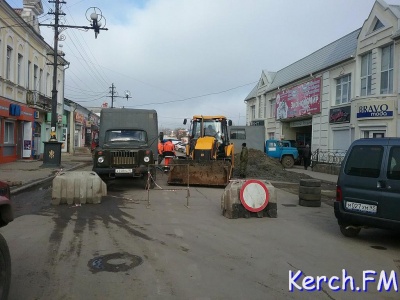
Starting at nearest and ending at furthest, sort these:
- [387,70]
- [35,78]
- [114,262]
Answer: [114,262]
[387,70]
[35,78]

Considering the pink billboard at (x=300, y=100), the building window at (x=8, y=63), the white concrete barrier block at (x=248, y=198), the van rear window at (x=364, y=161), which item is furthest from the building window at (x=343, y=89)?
the building window at (x=8, y=63)

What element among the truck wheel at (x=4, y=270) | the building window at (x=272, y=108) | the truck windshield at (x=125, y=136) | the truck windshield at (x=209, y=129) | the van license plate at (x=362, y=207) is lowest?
the truck wheel at (x=4, y=270)

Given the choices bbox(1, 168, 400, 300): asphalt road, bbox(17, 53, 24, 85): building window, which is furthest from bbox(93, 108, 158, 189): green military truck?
bbox(17, 53, 24, 85): building window

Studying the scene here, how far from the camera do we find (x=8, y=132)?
2341 centimetres

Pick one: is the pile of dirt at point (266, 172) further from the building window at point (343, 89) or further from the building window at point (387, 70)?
the building window at point (387, 70)

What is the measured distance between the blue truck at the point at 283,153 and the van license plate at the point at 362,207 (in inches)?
874

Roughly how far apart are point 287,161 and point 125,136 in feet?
56.3

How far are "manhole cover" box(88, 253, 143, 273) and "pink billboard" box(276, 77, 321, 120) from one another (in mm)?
25653

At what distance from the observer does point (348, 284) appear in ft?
16.0

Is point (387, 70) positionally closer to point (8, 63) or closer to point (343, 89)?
point (343, 89)

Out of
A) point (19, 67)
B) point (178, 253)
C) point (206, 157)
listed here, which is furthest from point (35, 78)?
point (178, 253)

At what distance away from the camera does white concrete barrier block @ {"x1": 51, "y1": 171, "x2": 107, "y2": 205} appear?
10.2 metres

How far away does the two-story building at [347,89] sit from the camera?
824 inches

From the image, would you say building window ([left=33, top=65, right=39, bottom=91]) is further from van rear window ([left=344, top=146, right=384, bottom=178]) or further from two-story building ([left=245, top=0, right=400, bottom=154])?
van rear window ([left=344, top=146, right=384, bottom=178])
